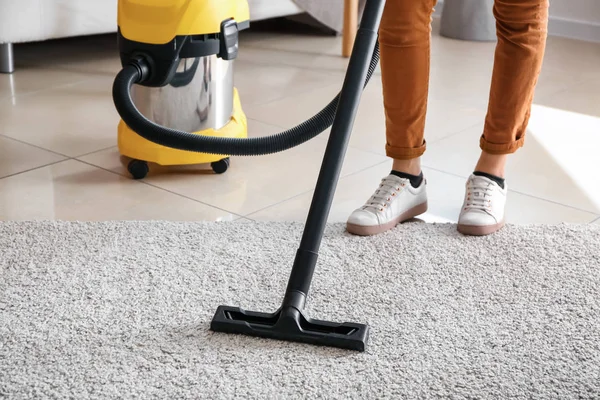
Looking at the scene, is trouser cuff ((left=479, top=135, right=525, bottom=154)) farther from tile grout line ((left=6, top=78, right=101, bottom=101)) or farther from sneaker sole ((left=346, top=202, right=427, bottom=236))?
tile grout line ((left=6, top=78, right=101, bottom=101))

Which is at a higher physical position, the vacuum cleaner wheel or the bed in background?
the bed in background

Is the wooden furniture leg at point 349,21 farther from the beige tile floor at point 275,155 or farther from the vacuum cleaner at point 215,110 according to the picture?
the vacuum cleaner at point 215,110

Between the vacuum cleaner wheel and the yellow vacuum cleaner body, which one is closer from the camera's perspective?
the yellow vacuum cleaner body

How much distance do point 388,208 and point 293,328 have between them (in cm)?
47

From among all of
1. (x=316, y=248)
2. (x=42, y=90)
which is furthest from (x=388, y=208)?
(x=42, y=90)

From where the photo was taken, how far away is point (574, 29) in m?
3.55

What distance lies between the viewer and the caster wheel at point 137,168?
1.72 metres

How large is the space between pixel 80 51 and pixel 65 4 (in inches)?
17.7

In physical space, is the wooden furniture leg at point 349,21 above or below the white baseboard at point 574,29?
above

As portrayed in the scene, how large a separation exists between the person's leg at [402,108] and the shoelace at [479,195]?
0.32 ft

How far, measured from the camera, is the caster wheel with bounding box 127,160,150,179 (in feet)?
5.65

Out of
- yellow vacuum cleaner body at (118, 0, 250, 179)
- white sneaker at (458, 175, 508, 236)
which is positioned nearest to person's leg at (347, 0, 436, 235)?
white sneaker at (458, 175, 508, 236)

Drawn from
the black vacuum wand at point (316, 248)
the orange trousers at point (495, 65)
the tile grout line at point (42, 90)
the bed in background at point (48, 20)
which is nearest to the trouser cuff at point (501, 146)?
the orange trousers at point (495, 65)

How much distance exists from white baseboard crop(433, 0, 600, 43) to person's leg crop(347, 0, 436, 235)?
2.32m
